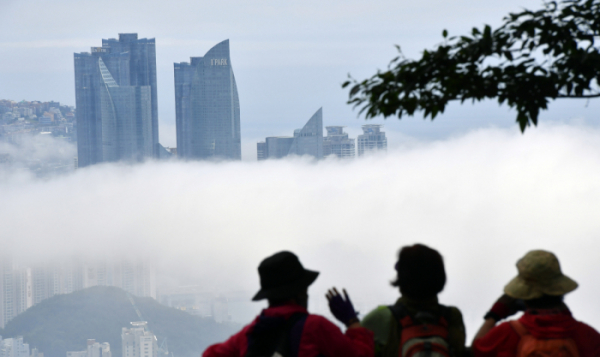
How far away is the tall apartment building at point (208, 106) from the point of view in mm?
163625

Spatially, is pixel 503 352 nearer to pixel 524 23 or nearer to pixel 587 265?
pixel 524 23

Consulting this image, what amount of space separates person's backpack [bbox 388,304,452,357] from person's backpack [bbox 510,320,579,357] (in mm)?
400

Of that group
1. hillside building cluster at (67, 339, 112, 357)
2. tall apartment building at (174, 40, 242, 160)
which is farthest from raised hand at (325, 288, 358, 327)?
tall apartment building at (174, 40, 242, 160)

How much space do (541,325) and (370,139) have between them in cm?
17484

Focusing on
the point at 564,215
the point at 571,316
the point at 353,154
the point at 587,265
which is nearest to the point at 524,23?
the point at 571,316

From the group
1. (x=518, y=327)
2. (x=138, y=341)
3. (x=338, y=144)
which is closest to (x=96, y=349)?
(x=138, y=341)

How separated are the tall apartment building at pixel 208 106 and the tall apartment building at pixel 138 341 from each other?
49.3 meters

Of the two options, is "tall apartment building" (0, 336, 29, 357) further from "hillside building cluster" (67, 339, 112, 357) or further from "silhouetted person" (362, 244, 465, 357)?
"silhouetted person" (362, 244, 465, 357)

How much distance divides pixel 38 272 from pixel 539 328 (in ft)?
634

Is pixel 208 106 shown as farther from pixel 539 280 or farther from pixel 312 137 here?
pixel 539 280

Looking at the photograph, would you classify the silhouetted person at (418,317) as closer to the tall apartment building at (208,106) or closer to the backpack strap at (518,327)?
the backpack strap at (518,327)

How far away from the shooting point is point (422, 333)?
3467mm

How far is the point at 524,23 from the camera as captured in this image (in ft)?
13.9

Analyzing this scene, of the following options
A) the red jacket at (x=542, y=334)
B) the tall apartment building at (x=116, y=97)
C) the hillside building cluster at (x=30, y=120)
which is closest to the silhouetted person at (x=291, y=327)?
the red jacket at (x=542, y=334)
